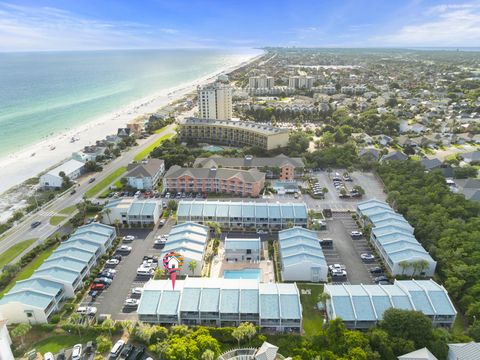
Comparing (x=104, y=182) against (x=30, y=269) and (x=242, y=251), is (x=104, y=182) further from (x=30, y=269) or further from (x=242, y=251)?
(x=242, y=251)

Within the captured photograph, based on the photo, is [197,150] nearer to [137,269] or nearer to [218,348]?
[137,269]

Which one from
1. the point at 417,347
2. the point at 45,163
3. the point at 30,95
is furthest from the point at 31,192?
the point at 30,95

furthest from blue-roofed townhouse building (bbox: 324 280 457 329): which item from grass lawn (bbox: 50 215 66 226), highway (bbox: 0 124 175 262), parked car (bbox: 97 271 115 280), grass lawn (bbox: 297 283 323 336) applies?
grass lawn (bbox: 50 215 66 226)

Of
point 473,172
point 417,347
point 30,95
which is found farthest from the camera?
point 30,95

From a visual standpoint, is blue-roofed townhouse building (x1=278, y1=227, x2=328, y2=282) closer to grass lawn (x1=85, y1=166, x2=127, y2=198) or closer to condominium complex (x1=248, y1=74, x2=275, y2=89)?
grass lawn (x1=85, y1=166, x2=127, y2=198)

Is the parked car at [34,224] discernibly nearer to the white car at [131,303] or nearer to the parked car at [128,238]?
the parked car at [128,238]

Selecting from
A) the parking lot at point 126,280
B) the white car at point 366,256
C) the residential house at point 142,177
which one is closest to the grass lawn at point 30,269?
the parking lot at point 126,280
